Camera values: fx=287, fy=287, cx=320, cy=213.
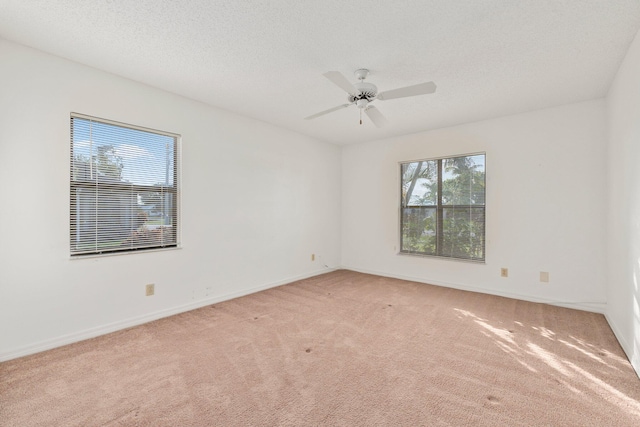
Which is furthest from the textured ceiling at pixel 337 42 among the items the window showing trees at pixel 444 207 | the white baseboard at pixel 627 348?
the white baseboard at pixel 627 348

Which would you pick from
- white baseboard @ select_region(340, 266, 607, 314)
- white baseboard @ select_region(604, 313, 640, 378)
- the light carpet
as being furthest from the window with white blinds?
white baseboard @ select_region(604, 313, 640, 378)

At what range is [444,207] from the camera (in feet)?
14.5

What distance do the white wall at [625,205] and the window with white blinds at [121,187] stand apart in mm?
4142

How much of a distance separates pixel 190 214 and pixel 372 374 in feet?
8.35

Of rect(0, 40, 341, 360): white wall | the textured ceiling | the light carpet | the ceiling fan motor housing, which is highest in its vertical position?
the textured ceiling

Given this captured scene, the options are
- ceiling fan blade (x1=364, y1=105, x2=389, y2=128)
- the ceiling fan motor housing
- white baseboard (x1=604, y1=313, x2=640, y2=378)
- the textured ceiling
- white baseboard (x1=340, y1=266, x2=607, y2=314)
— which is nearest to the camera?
the textured ceiling

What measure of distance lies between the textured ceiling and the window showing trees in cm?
125

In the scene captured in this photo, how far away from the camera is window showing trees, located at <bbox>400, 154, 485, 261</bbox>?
4137mm

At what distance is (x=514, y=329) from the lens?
110 inches

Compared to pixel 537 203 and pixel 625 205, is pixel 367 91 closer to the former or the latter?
pixel 625 205

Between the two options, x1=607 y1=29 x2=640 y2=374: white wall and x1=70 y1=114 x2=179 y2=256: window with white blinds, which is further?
x1=70 y1=114 x2=179 y2=256: window with white blinds

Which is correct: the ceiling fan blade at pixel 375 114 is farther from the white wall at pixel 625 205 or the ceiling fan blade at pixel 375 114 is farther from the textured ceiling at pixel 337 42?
the white wall at pixel 625 205

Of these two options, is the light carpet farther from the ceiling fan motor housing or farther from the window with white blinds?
the ceiling fan motor housing

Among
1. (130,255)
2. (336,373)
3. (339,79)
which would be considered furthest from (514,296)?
(130,255)
